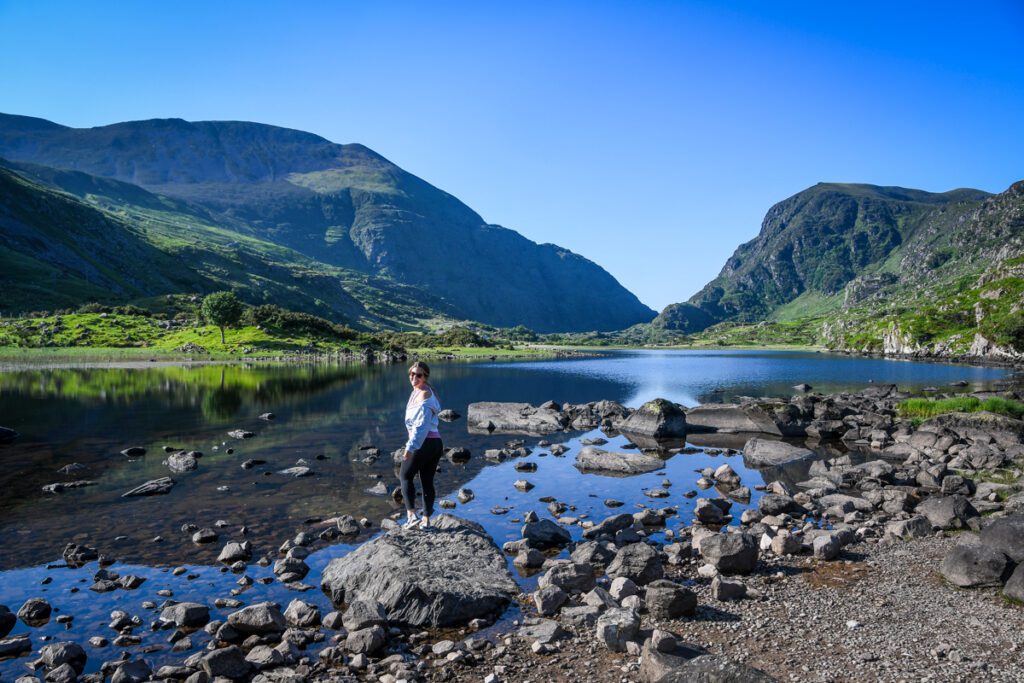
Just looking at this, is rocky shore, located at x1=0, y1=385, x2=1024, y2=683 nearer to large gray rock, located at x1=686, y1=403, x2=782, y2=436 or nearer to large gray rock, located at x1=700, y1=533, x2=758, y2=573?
large gray rock, located at x1=700, y1=533, x2=758, y2=573

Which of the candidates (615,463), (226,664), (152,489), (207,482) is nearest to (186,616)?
(226,664)

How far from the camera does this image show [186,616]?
14.2 metres

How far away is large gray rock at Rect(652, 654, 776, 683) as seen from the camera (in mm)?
9086

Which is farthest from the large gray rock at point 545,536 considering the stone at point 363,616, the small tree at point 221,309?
the small tree at point 221,309

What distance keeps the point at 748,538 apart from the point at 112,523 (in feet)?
78.0

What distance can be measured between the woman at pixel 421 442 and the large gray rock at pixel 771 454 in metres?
25.2

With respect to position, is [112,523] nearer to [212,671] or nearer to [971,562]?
[212,671]

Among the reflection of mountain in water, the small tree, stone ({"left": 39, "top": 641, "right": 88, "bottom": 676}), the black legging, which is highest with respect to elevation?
the small tree

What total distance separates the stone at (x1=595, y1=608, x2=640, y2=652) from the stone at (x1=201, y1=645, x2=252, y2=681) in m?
7.73

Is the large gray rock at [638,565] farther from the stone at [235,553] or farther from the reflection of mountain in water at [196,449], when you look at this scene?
the stone at [235,553]

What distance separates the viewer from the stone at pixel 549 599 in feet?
49.1

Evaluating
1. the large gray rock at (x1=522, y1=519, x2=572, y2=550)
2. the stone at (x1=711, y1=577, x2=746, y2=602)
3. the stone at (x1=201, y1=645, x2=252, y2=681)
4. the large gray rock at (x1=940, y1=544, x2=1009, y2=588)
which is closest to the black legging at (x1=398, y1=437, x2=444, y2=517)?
the large gray rock at (x1=522, y1=519, x2=572, y2=550)

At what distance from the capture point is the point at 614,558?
18.1 metres

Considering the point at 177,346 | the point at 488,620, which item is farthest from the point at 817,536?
the point at 177,346
